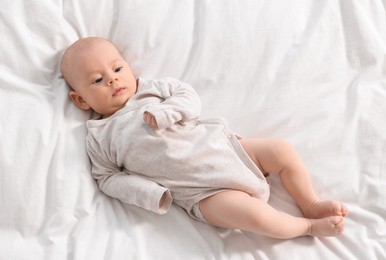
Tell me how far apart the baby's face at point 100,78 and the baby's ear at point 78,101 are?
0.01 metres

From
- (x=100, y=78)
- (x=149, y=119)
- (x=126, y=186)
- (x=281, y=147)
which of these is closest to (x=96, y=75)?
(x=100, y=78)

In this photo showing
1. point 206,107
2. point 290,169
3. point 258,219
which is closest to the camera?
point 258,219

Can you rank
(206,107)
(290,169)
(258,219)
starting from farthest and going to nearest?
(206,107) → (290,169) → (258,219)

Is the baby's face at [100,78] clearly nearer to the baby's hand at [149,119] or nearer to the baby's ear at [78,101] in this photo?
the baby's ear at [78,101]

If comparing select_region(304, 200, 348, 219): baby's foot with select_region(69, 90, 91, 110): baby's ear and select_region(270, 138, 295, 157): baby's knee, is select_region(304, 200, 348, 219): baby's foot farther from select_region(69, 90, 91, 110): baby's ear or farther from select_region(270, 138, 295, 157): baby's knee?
select_region(69, 90, 91, 110): baby's ear

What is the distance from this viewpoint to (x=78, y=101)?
4.48 feet

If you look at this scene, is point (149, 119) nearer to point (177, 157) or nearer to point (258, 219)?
point (177, 157)

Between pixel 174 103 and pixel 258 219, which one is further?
pixel 174 103

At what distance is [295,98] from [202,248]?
1.66 ft

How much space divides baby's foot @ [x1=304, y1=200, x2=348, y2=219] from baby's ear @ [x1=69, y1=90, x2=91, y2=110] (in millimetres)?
644

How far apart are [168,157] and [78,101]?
310mm

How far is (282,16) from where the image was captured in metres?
1.48

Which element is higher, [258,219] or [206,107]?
[206,107]

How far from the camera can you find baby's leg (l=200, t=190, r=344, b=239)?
1.17 m
